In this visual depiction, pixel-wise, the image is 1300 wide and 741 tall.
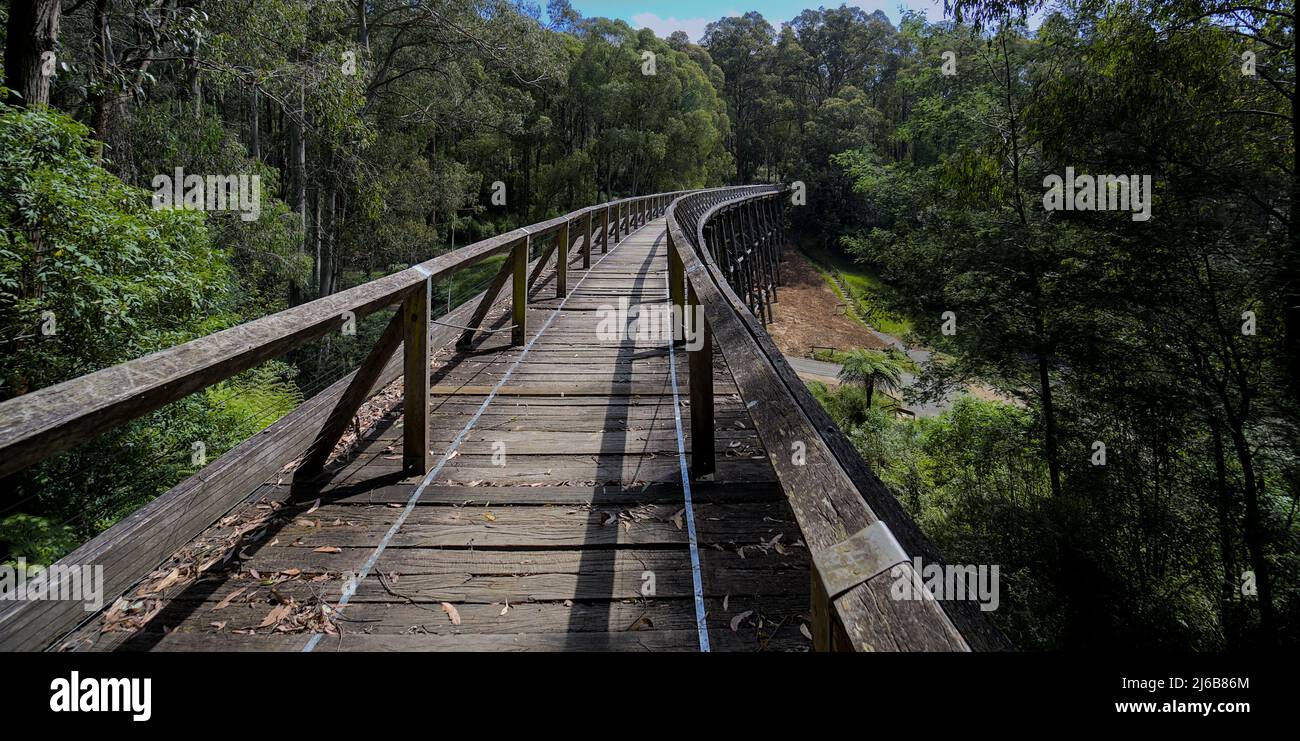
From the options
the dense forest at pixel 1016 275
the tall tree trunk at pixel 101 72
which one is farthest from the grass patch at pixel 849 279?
the tall tree trunk at pixel 101 72

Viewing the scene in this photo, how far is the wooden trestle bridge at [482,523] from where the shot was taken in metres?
1.24

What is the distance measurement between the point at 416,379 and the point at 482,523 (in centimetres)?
78

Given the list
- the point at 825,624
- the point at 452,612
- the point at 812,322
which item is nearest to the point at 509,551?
the point at 452,612

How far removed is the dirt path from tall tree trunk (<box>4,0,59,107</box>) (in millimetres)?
19613

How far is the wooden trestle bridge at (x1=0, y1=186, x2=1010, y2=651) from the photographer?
4.05 feet

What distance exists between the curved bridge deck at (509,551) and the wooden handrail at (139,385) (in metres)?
0.77

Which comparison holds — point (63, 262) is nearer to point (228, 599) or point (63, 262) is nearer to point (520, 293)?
point (520, 293)

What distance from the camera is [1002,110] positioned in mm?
11023

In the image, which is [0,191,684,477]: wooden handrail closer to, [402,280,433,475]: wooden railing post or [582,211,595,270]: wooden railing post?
[402,280,433,475]: wooden railing post

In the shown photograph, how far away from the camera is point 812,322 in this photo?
2891 cm

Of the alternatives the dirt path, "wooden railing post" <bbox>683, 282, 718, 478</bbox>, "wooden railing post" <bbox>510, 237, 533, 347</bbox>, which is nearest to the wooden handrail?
"wooden railing post" <bbox>683, 282, 718, 478</bbox>
